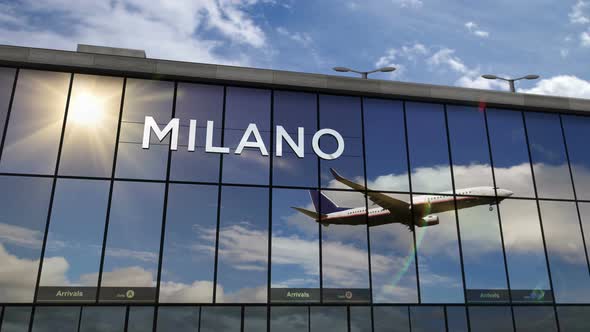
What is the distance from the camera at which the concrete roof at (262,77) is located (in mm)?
20766

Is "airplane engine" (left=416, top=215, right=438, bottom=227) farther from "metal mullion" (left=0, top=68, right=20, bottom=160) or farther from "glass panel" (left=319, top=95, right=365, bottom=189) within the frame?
"metal mullion" (left=0, top=68, right=20, bottom=160)

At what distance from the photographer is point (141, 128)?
2064 cm

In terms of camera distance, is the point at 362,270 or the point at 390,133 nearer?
the point at 362,270

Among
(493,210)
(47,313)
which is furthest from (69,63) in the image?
(493,210)

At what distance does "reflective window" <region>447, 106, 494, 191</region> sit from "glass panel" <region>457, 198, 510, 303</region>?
2.73ft

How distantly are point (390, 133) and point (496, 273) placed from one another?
317 inches

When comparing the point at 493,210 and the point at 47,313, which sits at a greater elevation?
the point at 493,210

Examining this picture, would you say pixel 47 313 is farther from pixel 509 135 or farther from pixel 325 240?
pixel 509 135

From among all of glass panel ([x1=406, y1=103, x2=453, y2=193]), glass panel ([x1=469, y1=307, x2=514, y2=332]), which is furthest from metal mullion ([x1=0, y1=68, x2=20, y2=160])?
glass panel ([x1=469, y1=307, x2=514, y2=332])

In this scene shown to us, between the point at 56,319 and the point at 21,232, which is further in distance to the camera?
the point at 21,232

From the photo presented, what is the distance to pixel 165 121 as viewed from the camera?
21.0 metres

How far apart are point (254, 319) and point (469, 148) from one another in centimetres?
1328

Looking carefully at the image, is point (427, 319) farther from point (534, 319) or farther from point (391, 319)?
point (534, 319)

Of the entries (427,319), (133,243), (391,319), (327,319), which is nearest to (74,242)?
(133,243)
